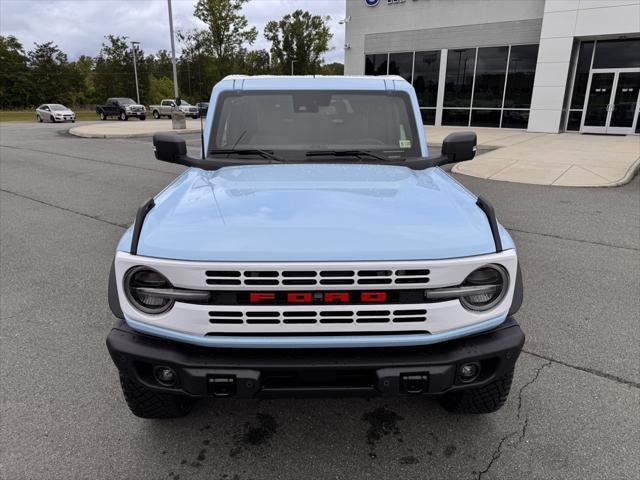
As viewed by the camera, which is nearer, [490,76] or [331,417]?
[331,417]

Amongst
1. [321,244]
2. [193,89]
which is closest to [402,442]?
[321,244]

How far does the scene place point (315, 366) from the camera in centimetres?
197

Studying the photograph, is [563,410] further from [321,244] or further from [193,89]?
[193,89]

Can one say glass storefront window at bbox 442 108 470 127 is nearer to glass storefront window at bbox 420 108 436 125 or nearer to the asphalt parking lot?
glass storefront window at bbox 420 108 436 125

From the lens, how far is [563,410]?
9.14ft

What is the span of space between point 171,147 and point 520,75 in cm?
2345

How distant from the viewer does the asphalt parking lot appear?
238cm

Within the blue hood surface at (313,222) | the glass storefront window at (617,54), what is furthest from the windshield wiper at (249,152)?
the glass storefront window at (617,54)

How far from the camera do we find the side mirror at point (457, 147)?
3217mm

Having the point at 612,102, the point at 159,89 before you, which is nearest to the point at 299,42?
the point at 159,89

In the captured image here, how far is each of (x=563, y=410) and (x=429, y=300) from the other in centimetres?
146

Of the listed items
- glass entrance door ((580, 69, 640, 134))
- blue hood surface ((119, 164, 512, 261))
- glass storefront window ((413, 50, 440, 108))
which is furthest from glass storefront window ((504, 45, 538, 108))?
blue hood surface ((119, 164, 512, 261))

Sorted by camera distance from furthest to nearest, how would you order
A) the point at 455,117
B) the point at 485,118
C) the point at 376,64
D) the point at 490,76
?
the point at 376,64 < the point at 455,117 < the point at 485,118 < the point at 490,76

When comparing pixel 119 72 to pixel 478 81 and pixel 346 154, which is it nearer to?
pixel 478 81
